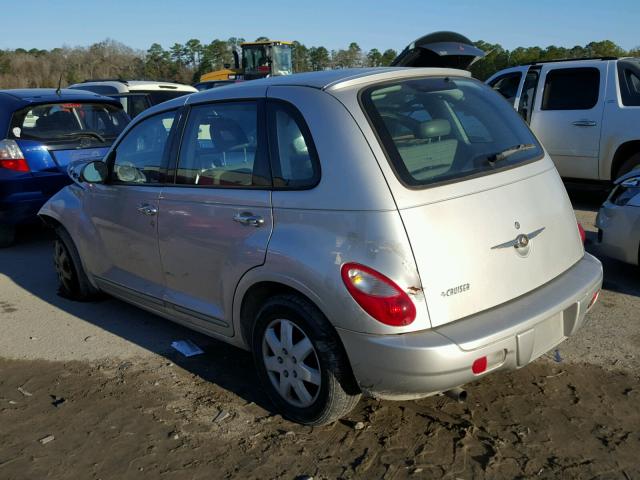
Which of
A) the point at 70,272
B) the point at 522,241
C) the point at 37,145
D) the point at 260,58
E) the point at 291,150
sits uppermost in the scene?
the point at 260,58

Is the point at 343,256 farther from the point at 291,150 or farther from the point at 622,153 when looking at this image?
the point at 622,153

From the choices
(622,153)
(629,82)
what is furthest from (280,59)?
(622,153)

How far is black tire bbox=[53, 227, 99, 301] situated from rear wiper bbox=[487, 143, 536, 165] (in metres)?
3.40

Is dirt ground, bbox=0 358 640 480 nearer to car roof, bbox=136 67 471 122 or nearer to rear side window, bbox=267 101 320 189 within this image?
rear side window, bbox=267 101 320 189

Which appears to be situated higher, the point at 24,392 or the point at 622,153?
the point at 622,153

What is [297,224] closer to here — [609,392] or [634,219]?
[609,392]

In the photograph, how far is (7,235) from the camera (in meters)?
7.04

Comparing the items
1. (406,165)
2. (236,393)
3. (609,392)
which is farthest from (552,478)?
(236,393)

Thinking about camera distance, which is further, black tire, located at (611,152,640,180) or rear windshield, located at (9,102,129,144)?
black tire, located at (611,152,640,180)

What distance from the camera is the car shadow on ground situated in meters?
3.92

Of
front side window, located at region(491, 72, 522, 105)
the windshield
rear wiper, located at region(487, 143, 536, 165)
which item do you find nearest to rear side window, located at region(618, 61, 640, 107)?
front side window, located at region(491, 72, 522, 105)

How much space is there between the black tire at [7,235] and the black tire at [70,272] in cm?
195

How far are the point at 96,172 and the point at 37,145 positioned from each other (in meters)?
2.79

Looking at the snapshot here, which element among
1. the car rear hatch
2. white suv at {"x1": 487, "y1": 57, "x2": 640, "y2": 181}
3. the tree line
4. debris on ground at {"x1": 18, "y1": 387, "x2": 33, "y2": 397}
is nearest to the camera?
the car rear hatch
